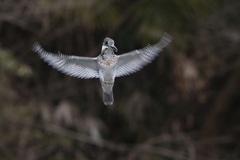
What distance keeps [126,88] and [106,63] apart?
14.0 feet

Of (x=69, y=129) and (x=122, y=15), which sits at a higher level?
(x=122, y=15)

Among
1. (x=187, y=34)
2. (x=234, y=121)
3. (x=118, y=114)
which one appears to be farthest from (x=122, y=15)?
(x=234, y=121)

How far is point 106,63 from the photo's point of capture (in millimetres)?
1560

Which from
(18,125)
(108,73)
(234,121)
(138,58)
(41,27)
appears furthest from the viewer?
(234,121)

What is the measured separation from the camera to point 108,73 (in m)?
1.61

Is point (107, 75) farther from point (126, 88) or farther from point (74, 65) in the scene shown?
point (126, 88)

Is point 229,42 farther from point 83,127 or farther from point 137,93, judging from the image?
point 83,127

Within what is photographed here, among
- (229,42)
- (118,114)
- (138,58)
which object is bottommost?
(138,58)

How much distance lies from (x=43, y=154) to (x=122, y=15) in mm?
1737

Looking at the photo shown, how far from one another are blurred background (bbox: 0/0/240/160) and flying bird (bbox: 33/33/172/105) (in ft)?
9.50

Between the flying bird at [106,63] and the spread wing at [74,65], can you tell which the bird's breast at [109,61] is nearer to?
the flying bird at [106,63]

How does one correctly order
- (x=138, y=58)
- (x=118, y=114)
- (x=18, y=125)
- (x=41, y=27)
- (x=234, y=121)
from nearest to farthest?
(x=138, y=58) < (x=18, y=125) < (x=41, y=27) < (x=118, y=114) < (x=234, y=121)

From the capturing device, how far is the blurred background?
503cm

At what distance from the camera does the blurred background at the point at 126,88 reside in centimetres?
503
